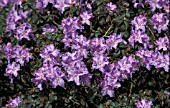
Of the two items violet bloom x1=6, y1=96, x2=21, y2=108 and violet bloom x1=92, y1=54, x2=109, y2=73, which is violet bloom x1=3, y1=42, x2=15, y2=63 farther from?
violet bloom x1=92, y1=54, x2=109, y2=73

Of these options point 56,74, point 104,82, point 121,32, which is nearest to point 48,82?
point 56,74

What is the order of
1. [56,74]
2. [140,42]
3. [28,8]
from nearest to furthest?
[56,74] < [140,42] < [28,8]

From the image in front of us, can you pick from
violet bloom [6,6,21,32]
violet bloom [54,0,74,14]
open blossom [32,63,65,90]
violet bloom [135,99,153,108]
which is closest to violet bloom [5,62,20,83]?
open blossom [32,63,65,90]

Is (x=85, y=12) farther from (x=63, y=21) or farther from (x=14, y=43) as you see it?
(x=14, y=43)

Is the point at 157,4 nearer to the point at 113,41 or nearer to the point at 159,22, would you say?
the point at 159,22

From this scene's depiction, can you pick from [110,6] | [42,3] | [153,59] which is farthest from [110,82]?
[42,3]

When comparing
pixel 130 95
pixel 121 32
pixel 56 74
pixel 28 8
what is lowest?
pixel 130 95
